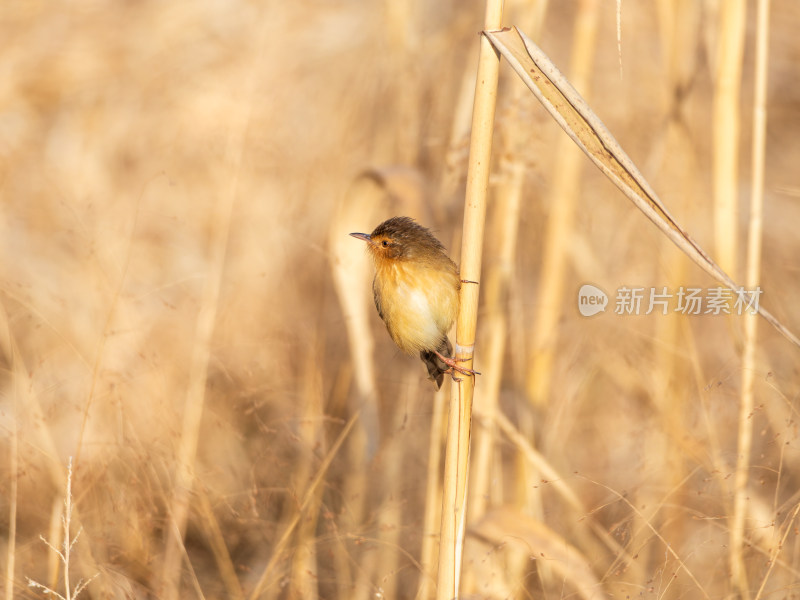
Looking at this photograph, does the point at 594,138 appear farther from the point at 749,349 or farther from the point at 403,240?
the point at 749,349

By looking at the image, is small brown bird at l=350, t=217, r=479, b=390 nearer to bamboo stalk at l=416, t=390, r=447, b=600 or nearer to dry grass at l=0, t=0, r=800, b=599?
dry grass at l=0, t=0, r=800, b=599

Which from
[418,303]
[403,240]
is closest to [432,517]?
[418,303]

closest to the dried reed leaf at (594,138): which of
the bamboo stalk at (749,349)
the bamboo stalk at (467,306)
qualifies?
the bamboo stalk at (467,306)

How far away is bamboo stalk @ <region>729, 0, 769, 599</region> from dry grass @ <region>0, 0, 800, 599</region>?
48 mm

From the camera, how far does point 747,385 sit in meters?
2.10

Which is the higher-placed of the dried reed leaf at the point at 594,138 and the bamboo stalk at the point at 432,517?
the dried reed leaf at the point at 594,138

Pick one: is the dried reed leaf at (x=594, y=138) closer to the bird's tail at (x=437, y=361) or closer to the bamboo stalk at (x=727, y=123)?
the bird's tail at (x=437, y=361)

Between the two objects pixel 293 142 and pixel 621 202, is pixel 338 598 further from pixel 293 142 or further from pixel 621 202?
pixel 293 142

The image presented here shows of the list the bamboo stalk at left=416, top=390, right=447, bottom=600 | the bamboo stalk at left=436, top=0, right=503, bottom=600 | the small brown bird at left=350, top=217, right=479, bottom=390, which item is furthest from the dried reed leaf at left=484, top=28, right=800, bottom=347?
the bamboo stalk at left=416, top=390, right=447, bottom=600

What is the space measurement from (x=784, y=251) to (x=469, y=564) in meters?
2.44

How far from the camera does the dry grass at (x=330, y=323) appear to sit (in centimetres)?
225

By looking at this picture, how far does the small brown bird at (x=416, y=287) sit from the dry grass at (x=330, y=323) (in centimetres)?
15

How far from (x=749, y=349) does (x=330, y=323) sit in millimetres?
1967

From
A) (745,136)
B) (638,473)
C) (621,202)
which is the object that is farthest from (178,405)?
(745,136)
